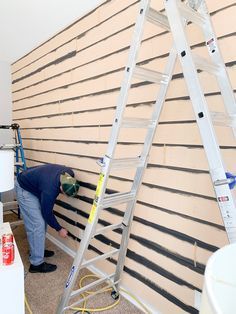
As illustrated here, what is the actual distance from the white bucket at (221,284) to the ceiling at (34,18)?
8.41 feet

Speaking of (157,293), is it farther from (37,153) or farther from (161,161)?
(37,153)

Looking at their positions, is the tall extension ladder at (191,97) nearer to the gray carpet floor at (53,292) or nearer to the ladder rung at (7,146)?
Result: the gray carpet floor at (53,292)

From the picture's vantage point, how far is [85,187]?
2801 millimetres

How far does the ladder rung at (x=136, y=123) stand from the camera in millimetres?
1589

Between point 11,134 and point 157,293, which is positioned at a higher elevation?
point 11,134

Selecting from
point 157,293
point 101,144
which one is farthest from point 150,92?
point 157,293

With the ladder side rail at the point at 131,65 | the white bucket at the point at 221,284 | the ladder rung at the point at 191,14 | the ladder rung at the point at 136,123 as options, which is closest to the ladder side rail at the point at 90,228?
the ladder side rail at the point at 131,65

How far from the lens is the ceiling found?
2.49 metres

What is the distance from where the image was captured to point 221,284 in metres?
0.43

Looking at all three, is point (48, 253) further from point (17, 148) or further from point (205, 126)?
point (205, 126)

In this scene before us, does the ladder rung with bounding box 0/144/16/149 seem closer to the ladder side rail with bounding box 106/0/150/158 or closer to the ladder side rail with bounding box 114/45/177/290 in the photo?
the ladder side rail with bounding box 114/45/177/290

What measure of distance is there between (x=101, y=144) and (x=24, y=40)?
1.99 m

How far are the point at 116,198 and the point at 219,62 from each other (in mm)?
1027

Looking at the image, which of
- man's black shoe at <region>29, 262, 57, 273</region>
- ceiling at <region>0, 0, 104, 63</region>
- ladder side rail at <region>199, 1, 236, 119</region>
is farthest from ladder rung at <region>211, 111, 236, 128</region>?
man's black shoe at <region>29, 262, 57, 273</region>
